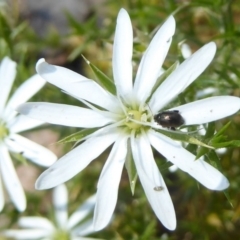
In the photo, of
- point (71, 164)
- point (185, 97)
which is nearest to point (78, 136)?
point (71, 164)

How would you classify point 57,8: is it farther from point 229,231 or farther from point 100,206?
point 100,206

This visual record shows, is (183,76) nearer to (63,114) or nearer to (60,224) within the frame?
(63,114)

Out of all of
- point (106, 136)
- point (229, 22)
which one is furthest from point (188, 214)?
point (106, 136)

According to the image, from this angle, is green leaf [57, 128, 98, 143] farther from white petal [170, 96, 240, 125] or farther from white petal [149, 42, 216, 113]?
white petal [170, 96, 240, 125]

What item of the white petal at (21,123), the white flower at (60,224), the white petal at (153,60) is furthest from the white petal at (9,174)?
the white petal at (153,60)

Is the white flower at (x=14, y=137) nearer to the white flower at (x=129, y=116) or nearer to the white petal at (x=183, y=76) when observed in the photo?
the white flower at (x=129, y=116)

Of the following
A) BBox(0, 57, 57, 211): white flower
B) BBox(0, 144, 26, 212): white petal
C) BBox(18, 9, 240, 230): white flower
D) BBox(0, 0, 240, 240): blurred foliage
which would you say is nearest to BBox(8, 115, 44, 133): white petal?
BBox(0, 57, 57, 211): white flower
